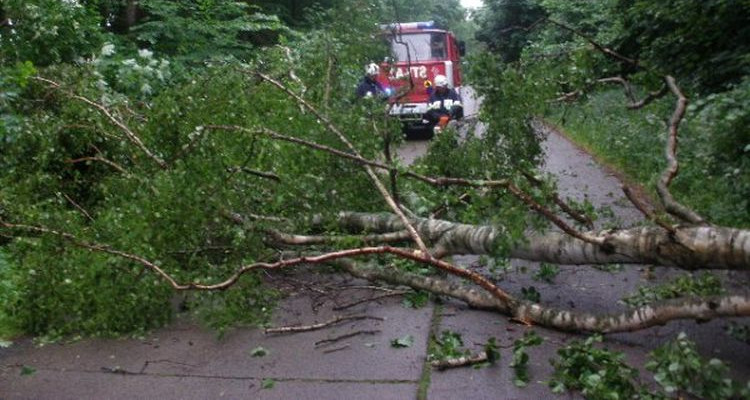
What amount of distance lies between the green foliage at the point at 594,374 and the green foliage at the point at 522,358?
0.48ft

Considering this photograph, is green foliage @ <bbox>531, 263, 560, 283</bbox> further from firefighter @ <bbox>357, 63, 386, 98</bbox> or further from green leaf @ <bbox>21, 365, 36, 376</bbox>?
green leaf @ <bbox>21, 365, 36, 376</bbox>

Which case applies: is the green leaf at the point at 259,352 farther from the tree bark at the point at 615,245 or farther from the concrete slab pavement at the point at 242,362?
the tree bark at the point at 615,245

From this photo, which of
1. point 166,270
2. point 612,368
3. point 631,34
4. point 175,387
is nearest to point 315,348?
point 175,387

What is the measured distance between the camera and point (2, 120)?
618 cm

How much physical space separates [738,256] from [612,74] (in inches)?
181

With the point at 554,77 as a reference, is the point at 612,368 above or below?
below

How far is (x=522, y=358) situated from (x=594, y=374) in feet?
1.44

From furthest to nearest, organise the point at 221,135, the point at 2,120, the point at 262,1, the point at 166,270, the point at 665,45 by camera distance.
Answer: the point at 262,1, the point at 665,45, the point at 2,120, the point at 221,135, the point at 166,270

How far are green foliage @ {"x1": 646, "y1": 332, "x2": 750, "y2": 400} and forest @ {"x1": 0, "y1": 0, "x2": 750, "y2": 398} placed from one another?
25 mm

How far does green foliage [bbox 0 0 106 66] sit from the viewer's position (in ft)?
28.3

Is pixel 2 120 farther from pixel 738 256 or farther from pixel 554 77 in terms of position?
pixel 738 256

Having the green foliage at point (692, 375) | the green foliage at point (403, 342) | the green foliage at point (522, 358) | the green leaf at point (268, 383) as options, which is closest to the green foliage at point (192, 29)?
the green foliage at point (403, 342)

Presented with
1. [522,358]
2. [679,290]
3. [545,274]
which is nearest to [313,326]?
[522,358]

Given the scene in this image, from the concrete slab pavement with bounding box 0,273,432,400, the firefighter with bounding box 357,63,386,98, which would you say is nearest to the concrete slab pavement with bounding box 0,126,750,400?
the concrete slab pavement with bounding box 0,273,432,400
